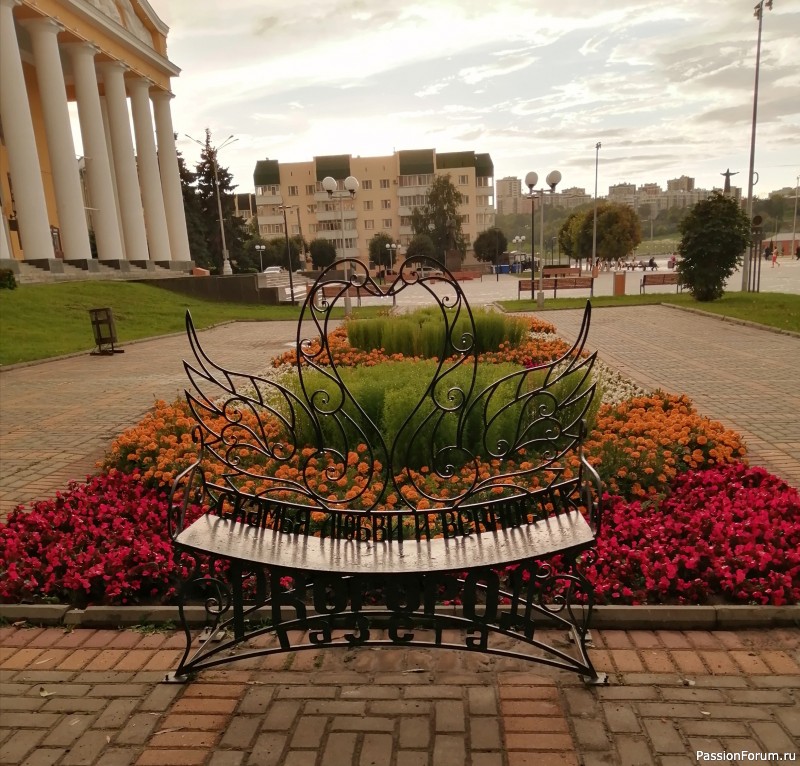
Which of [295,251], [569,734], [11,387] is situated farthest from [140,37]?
[569,734]

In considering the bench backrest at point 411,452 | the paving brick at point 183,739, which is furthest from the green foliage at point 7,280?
the paving brick at point 183,739

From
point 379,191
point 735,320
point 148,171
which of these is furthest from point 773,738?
point 379,191

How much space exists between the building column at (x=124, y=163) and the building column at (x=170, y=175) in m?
3.98

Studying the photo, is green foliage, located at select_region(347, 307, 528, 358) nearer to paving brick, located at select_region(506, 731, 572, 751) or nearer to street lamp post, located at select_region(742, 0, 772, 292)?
paving brick, located at select_region(506, 731, 572, 751)

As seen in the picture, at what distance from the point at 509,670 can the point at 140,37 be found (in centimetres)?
3650

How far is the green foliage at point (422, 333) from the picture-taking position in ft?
29.2

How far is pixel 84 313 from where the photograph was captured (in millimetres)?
17812

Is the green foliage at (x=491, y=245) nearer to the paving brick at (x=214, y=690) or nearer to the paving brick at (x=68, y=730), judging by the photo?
the paving brick at (x=214, y=690)

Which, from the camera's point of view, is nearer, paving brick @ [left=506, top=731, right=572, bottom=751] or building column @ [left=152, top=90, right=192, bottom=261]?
paving brick @ [left=506, top=731, right=572, bottom=751]

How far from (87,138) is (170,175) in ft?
25.2

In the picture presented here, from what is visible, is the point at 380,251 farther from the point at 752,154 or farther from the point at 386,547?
the point at 386,547

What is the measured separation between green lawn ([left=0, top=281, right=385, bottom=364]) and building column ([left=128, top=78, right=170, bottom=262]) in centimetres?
979

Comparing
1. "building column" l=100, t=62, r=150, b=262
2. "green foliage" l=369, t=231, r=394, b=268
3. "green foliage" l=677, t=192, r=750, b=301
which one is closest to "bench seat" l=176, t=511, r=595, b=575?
"green foliage" l=677, t=192, r=750, b=301

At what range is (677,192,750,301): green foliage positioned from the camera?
1733 centimetres
